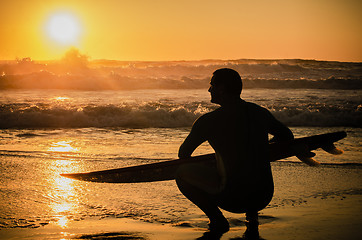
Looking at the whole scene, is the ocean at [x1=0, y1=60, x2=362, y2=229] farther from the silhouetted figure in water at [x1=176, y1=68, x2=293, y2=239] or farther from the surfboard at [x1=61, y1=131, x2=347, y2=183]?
the silhouetted figure in water at [x1=176, y1=68, x2=293, y2=239]

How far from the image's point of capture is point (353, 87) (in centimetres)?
2788

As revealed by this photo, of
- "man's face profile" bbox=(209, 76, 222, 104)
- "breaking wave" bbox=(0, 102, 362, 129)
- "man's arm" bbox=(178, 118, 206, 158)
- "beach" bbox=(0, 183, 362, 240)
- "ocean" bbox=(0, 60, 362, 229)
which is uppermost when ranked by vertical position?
"man's face profile" bbox=(209, 76, 222, 104)

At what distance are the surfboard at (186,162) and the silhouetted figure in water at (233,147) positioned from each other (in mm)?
147

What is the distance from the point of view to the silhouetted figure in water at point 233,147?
2.80 m

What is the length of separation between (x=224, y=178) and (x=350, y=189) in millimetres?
2714

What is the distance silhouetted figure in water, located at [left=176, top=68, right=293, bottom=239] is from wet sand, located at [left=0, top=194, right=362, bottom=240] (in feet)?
1.51

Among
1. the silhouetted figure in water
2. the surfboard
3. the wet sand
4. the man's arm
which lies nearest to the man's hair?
the silhouetted figure in water

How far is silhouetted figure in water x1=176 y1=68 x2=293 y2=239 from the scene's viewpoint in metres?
2.80

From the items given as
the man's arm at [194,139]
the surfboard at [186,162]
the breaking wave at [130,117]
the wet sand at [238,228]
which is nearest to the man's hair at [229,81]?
the man's arm at [194,139]

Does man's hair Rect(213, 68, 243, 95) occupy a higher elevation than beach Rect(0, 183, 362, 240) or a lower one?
higher

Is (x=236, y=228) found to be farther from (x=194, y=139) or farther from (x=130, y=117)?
(x=130, y=117)

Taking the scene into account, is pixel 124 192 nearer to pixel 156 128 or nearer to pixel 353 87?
pixel 156 128

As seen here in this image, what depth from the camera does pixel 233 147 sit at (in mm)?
2799

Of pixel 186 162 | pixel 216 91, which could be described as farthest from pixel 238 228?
pixel 216 91
